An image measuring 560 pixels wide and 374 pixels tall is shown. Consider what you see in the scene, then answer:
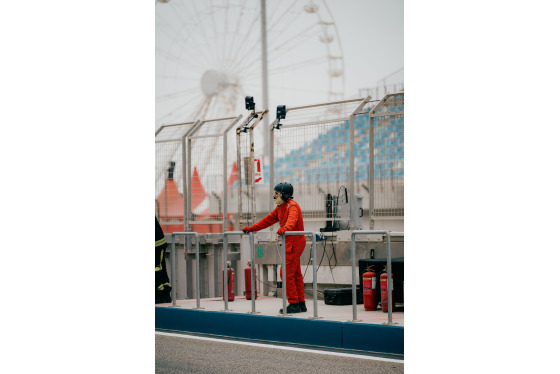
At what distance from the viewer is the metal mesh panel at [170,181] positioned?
29.8 ft

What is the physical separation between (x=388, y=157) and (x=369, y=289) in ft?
5.10

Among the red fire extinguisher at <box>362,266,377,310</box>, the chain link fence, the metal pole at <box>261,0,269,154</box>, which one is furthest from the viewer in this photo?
the metal pole at <box>261,0,269,154</box>

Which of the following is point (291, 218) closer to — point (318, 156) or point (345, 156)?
point (345, 156)

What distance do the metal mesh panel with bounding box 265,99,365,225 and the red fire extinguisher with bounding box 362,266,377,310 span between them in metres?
1.36

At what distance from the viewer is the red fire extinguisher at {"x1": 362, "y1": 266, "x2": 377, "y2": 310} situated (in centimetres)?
601

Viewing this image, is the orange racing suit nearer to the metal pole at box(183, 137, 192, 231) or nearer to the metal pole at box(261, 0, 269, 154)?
the metal pole at box(183, 137, 192, 231)

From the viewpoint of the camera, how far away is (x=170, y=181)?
361 inches

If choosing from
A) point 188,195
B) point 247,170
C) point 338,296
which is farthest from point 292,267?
point 188,195

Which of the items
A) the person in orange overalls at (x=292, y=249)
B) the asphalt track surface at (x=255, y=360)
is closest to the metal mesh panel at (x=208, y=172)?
the person in orange overalls at (x=292, y=249)

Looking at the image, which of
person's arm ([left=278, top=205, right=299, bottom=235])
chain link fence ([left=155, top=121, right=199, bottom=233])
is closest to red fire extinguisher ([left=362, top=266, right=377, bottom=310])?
person's arm ([left=278, top=205, right=299, bottom=235])
